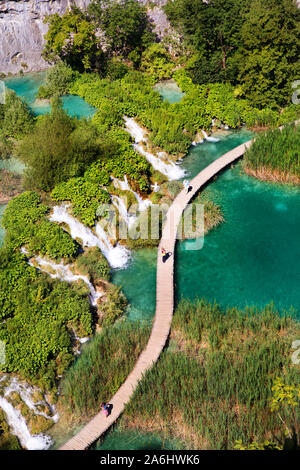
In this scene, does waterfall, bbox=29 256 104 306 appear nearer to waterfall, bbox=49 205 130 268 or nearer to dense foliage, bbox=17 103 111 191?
waterfall, bbox=49 205 130 268

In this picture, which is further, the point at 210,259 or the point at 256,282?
the point at 210,259

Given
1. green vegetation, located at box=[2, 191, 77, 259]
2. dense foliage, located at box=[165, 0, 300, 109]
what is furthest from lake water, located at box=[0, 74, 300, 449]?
dense foliage, located at box=[165, 0, 300, 109]

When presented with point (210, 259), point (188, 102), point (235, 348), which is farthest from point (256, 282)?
point (188, 102)

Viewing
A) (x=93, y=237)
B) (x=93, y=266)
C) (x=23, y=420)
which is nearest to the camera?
(x=23, y=420)

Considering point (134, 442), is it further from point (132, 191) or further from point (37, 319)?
point (132, 191)

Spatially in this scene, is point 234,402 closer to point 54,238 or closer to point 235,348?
point 235,348

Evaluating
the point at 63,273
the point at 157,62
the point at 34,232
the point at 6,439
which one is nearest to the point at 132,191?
the point at 34,232
